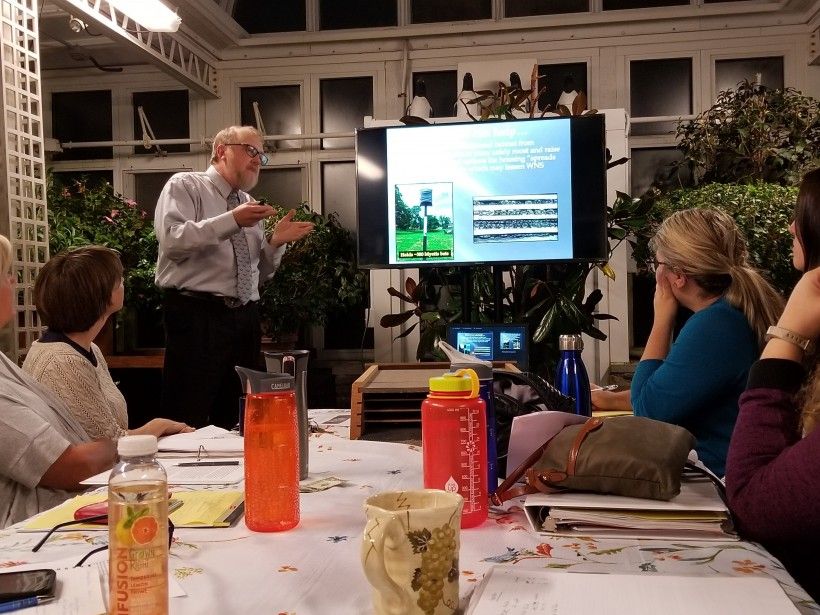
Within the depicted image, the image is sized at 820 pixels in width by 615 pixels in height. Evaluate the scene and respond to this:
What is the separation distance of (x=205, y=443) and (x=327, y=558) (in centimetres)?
77

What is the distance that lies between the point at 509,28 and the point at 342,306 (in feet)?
7.70

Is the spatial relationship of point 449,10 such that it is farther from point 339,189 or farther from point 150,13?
point 150,13

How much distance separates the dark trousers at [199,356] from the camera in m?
3.11

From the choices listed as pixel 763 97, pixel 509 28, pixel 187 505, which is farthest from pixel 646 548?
pixel 509 28

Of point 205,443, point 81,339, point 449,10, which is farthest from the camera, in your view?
point 449,10

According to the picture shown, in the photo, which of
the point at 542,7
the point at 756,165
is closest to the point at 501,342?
the point at 756,165

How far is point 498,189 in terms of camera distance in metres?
2.67

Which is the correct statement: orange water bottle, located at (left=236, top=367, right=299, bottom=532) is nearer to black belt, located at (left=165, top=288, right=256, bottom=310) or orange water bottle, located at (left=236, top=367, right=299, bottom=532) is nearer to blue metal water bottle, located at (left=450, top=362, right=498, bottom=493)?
blue metal water bottle, located at (left=450, top=362, right=498, bottom=493)

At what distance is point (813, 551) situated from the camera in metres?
1.09

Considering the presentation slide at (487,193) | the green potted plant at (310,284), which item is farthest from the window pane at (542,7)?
the presentation slide at (487,193)

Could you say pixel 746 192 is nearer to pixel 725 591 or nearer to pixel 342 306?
pixel 342 306

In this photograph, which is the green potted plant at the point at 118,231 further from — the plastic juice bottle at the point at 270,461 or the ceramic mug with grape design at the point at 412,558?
the ceramic mug with grape design at the point at 412,558

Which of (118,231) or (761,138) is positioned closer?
(761,138)

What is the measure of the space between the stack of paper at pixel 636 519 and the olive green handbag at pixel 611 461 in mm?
20
